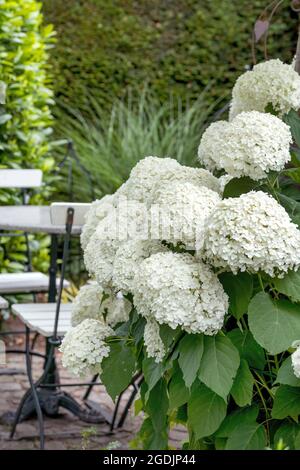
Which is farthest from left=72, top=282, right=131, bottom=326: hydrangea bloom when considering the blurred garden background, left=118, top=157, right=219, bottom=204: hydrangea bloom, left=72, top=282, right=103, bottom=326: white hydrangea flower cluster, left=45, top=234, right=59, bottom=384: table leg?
the blurred garden background

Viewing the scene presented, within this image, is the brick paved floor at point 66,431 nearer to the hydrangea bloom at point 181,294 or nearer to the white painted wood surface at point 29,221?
the white painted wood surface at point 29,221

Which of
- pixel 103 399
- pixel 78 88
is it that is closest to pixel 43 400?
pixel 103 399

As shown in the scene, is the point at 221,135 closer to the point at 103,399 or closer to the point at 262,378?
the point at 262,378

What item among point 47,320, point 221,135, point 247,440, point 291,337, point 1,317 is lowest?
point 1,317

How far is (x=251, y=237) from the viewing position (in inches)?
73.2

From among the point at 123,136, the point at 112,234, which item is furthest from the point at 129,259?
the point at 123,136

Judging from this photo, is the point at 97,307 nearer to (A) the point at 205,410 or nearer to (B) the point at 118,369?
(B) the point at 118,369

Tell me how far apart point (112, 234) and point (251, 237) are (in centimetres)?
52

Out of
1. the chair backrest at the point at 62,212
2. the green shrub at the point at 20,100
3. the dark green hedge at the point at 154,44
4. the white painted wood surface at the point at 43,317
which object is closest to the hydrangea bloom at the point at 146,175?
the white painted wood surface at the point at 43,317

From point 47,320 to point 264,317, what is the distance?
2.20 metres

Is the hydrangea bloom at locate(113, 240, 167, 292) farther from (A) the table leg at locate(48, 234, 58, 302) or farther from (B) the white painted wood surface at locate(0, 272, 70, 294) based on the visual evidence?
(B) the white painted wood surface at locate(0, 272, 70, 294)

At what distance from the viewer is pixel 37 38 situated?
6309mm

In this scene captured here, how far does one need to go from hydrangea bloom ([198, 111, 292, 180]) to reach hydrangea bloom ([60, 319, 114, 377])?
575 mm

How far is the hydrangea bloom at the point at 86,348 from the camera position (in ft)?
7.50
